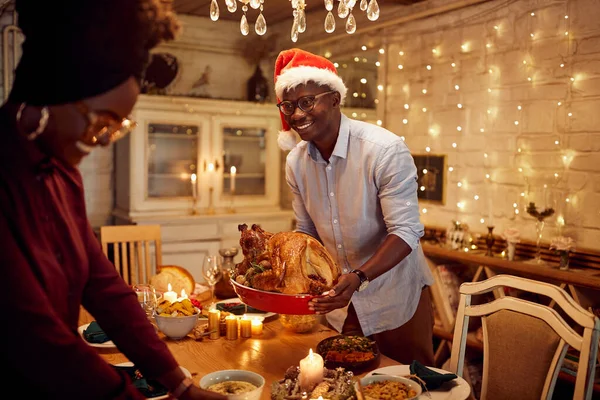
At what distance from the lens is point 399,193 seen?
208 centimetres

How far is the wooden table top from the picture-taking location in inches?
66.9

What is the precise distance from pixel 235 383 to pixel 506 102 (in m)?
2.45

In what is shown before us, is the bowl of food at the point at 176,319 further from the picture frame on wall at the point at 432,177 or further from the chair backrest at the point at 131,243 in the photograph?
the picture frame on wall at the point at 432,177

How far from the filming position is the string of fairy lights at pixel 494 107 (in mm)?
2961

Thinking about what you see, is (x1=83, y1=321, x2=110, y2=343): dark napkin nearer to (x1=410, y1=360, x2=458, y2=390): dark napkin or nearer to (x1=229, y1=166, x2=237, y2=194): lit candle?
(x1=410, y1=360, x2=458, y2=390): dark napkin

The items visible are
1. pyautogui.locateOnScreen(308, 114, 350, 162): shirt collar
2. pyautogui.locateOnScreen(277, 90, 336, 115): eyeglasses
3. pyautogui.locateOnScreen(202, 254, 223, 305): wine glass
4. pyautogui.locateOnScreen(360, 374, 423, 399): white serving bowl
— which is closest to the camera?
pyautogui.locateOnScreen(360, 374, 423, 399): white serving bowl

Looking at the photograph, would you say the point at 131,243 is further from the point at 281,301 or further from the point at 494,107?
the point at 494,107

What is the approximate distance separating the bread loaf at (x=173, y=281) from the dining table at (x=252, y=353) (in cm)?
41

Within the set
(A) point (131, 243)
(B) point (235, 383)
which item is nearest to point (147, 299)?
(B) point (235, 383)

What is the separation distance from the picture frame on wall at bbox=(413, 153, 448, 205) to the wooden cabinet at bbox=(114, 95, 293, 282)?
151 cm

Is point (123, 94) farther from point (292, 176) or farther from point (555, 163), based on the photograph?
point (555, 163)

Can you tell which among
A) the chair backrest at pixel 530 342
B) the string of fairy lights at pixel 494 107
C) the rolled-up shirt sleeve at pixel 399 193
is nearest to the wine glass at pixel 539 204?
the string of fairy lights at pixel 494 107

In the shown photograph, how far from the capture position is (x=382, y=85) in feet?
13.4

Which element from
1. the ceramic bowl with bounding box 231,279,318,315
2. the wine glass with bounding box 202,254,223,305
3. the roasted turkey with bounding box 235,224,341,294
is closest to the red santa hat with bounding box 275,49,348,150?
the roasted turkey with bounding box 235,224,341,294
